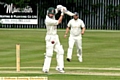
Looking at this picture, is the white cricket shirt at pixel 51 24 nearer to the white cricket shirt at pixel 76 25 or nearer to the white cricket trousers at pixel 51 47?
the white cricket trousers at pixel 51 47

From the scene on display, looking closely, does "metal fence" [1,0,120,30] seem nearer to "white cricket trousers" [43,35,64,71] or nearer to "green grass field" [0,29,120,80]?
"green grass field" [0,29,120,80]

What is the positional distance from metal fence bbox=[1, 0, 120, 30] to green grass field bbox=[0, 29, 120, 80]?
1086 cm

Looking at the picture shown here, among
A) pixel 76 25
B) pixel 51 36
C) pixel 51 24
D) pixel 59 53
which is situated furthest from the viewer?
pixel 76 25

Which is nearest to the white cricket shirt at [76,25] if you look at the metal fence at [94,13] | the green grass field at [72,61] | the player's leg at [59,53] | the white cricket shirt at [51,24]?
the green grass field at [72,61]

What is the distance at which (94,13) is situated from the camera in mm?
47312

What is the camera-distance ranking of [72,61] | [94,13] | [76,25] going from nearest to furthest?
[76,25] → [72,61] → [94,13]

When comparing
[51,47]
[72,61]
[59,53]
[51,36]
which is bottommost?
[72,61]

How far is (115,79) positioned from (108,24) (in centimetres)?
3273

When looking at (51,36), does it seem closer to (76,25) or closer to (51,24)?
(51,24)

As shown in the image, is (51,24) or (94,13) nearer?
(51,24)

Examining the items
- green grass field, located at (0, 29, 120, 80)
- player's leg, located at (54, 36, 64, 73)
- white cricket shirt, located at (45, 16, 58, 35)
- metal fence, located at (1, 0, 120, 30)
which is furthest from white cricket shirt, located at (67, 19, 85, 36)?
metal fence, located at (1, 0, 120, 30)

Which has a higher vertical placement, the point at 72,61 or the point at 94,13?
the point at 94,13

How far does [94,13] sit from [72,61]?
Answer: 25370mm

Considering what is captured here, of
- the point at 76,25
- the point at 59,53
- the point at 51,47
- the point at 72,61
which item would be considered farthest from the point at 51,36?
the point at 72,61
